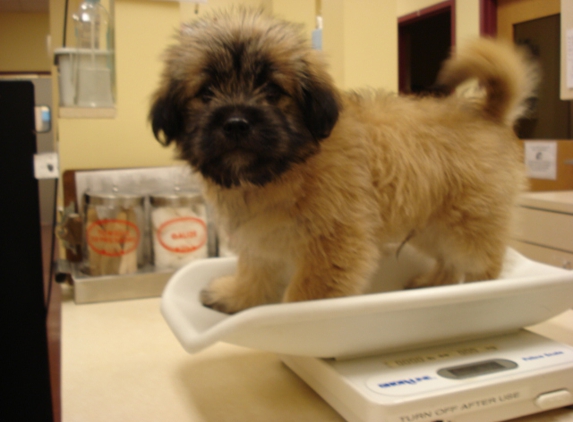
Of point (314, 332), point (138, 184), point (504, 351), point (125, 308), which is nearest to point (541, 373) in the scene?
point (504, 351)

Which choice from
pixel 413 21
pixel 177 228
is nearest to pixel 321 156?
pixel 177 228

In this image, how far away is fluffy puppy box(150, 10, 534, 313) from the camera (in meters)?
0.97

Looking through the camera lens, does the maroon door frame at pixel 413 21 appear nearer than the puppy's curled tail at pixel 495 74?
No

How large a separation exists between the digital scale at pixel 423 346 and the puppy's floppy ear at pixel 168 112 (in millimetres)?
352

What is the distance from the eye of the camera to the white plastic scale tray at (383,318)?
0.76 meters

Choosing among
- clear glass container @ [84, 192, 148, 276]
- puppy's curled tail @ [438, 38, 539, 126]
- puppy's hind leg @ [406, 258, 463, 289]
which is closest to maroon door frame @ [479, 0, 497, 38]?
puppy's curled tail @ [438, 38, 539, 126]

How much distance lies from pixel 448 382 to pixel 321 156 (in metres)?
0.48

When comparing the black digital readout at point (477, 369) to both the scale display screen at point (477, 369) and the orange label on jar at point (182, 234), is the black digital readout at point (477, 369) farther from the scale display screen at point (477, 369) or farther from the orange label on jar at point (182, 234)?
the orange label on jar at point (182, 234)

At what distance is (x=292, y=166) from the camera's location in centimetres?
98

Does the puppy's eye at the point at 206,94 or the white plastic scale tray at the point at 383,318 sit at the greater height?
the puppy's eye at the point at 206,94

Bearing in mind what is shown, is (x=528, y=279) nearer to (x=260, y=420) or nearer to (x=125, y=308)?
(x=260, y=420)

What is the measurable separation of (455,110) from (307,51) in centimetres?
41

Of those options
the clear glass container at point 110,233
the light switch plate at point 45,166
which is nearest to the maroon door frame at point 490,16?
the clear glass container at point 110,233

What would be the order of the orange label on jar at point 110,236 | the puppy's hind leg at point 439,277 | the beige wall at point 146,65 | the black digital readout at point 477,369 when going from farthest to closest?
the beige wall at point 146,65 < the orange label on jar at point 110,236 < the puppy's hind leg at point 439,277 < the black digital readout at point 477,369
